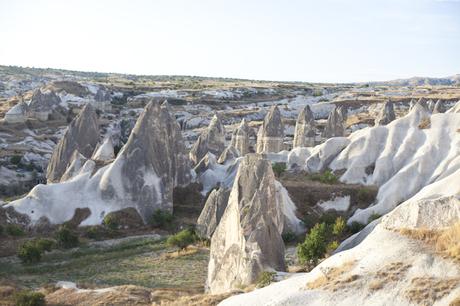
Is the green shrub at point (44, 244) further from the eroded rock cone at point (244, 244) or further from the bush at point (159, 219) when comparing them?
the eroded rock cone at point (244, 244)

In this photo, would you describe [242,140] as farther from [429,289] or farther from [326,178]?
[429,289]

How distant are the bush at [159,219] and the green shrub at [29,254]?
1010 cm

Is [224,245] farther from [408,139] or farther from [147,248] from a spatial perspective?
[408,139]

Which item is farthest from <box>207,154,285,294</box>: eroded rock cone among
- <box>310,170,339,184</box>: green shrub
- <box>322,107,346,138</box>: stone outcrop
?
<box>322,107,346,138</box>: stone outcrop

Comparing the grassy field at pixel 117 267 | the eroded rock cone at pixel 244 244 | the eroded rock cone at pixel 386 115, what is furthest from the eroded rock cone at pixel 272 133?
the eroded rock cone at pixel 244 244

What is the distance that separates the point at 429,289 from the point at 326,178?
36.9 meters

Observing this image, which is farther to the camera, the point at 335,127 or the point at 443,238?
the point at 335,127

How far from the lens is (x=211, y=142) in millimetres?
62781

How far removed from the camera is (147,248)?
3675 cm

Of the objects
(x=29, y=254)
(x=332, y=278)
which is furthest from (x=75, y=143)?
Answer: (x=332, y=278)

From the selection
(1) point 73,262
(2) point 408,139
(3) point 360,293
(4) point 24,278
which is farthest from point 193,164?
(3) point 360,293

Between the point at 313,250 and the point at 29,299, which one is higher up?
the point at 313,250

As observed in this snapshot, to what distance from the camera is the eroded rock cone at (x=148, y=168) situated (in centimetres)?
4144

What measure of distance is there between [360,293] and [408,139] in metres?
37.2
